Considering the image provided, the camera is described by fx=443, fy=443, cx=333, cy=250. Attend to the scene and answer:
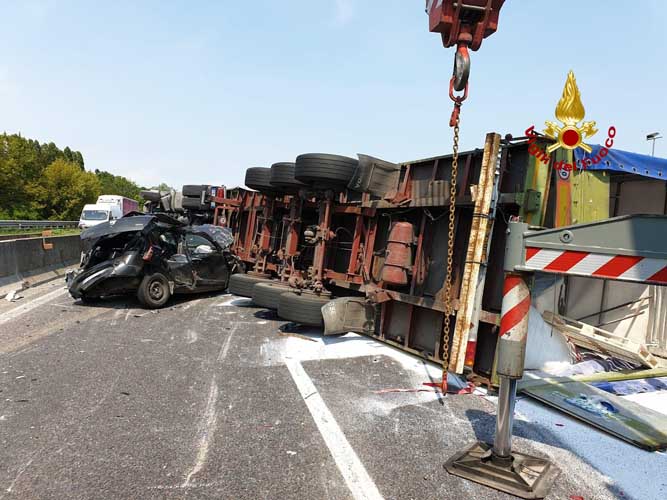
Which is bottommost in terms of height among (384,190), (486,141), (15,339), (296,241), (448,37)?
(15,339)

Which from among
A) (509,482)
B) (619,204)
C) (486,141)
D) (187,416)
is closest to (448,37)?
(486,141)

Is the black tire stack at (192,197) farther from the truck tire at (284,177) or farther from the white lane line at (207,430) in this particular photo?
the white lane line at (207,430)

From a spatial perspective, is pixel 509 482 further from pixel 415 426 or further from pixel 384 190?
pixel 384 190

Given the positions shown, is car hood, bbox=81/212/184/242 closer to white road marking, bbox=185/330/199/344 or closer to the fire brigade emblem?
white road marking, bbox=185/330/199/344

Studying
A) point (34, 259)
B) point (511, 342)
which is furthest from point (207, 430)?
point (34, 259)

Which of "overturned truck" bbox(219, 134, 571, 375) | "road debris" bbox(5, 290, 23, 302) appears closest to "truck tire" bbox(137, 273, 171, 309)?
"overturned truck" bbox(219, 134, 571, 375)

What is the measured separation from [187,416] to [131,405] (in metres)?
0.61

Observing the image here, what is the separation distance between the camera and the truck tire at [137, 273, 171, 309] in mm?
8461

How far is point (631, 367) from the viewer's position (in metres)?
6.06

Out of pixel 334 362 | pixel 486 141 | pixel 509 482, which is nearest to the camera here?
pixel 509 482

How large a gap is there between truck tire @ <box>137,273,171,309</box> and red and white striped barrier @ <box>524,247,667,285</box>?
24.2ft

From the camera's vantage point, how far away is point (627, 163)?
6.52 meters

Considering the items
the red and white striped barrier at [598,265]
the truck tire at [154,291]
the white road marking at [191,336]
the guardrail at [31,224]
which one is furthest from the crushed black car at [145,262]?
the guardrail at [31,224]

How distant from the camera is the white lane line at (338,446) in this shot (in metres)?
2.92
